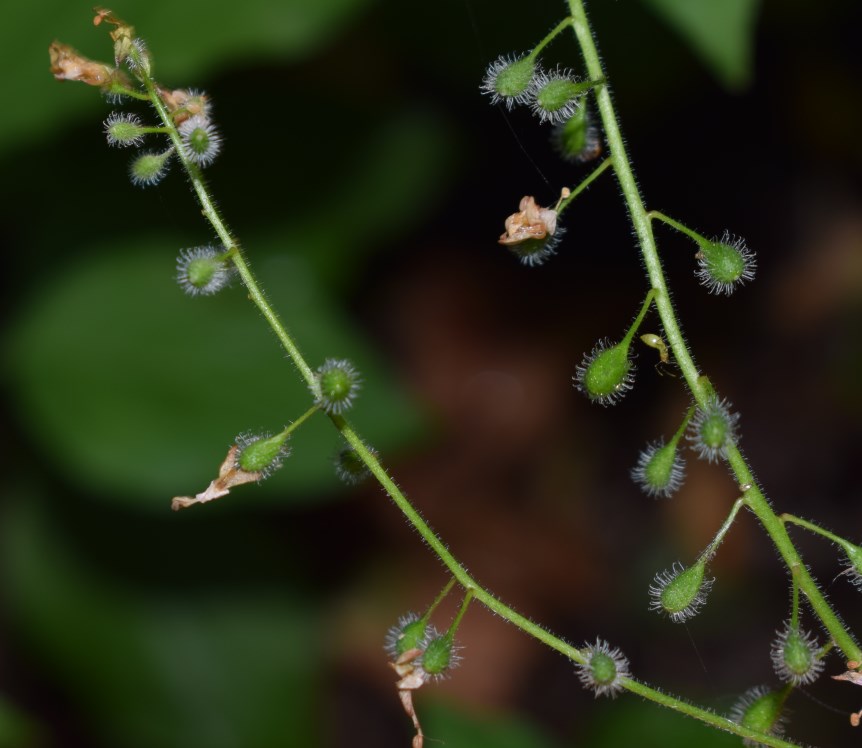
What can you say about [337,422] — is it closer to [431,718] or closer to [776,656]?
[776,656]

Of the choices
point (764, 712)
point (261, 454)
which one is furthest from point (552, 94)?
point (764, 712)

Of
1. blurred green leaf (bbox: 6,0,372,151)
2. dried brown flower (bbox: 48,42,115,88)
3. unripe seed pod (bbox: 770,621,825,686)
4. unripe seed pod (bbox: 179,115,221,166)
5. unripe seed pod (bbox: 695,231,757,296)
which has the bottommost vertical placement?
unripe seed pod (bbox: 770,621,825,686)

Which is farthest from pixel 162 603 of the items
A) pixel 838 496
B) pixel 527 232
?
pixel 527 232

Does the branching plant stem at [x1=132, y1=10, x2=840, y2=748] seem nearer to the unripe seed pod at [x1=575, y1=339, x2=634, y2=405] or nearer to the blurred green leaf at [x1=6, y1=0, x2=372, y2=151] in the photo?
the unripe seed pod at [x1=575, y1=339, x2=634, y2=405]

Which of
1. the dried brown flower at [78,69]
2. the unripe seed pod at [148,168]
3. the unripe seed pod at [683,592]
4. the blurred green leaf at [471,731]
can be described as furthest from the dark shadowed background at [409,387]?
the unripe seed pod at [683,592]

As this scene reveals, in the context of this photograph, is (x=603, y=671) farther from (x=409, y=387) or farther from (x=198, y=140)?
(x=409, y=387)

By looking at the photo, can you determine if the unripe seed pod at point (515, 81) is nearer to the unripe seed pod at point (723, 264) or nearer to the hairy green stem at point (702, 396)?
the hairy green stem at point (702, 396)

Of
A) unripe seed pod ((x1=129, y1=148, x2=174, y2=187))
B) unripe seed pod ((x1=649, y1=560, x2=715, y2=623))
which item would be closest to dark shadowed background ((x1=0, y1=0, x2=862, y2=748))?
unripe seed pod ((x1=129, y1=148, x2=174, y2=187))
